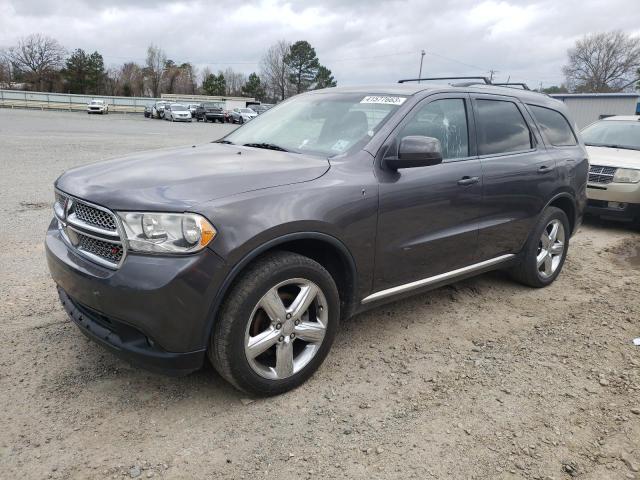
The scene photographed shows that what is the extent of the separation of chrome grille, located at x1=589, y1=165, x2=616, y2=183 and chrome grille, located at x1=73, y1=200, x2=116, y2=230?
7394 mm

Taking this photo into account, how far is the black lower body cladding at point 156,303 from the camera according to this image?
93.8 inches

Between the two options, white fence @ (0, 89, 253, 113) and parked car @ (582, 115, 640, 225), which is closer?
parked car @ (582, 115, 640, 225)

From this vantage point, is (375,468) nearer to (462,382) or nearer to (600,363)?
(462,382)

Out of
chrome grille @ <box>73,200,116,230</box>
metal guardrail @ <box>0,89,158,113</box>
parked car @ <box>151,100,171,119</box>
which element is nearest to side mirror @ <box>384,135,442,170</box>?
chrome grille @ <box>73,200,116,230</box>

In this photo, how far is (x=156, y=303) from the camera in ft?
7.82

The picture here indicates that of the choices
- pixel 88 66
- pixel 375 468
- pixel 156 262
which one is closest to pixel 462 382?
pixel 375 468

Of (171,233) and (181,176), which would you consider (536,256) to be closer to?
(181,176)

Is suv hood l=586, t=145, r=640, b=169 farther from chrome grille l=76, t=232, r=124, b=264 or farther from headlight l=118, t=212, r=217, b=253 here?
chrome grille l=76, t=232, r=124, b=264

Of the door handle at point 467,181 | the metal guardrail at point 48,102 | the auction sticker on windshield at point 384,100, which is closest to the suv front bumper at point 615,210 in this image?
the door handle at point 467,181

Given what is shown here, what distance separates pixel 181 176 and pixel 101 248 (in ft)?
1.84

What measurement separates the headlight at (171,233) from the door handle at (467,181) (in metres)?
2.01

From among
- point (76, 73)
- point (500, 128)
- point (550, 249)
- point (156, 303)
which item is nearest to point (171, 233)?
point (156, 303)

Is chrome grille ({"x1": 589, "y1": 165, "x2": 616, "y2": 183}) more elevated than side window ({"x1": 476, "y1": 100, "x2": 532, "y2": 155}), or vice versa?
side window ({"x1": 476, "y1": 100, "x2": 532, "y2": 155})

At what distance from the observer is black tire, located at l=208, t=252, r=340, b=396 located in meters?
2.58
